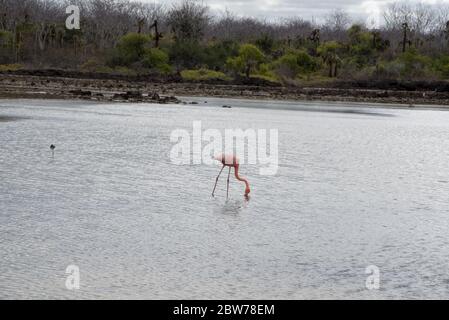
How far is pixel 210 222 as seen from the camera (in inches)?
502

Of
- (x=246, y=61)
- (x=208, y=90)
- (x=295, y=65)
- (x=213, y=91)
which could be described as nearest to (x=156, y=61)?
(x=246, y=61)

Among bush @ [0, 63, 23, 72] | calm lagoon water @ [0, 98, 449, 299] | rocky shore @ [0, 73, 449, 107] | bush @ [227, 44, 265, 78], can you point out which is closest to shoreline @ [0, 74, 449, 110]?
rocky shore @ [0, 73, 449, 107]

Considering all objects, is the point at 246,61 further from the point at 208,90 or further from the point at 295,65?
the point at 208,90

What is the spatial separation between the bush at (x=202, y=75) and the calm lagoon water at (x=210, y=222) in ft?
135

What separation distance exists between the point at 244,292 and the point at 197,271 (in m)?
0.94

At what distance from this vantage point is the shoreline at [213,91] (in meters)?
49.6

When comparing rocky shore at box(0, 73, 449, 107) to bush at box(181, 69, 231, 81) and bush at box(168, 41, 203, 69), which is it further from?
bush at box(168, 41, 203, 69)

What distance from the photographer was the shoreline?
1951 inches

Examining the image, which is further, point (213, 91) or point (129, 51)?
point (129, 51)

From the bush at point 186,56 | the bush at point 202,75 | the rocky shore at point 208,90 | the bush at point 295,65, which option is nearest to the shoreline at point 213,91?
the rocky shore at point 208,90

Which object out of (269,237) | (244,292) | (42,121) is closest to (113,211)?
(269,237)

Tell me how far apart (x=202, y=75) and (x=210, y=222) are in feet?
180
